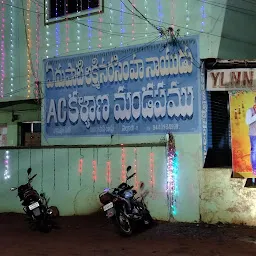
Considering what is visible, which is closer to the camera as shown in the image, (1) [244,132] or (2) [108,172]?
(1) [244,132]

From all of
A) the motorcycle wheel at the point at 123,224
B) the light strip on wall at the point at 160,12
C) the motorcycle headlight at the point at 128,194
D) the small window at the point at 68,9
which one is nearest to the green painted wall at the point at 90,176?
the motorcycle headlight at the point at 128,194

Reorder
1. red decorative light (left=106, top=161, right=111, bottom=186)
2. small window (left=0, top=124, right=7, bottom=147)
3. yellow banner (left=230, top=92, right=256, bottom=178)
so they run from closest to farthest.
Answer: yellow banner (left=230, top=92, right=256, bottom=178) < red decorative light (left=106, top=161, right=111, bottom=186) < small window (left=0, top=124, right=7, bottom=147)

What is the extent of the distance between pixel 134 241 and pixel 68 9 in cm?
672

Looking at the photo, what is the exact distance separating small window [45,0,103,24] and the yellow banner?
14.7ft

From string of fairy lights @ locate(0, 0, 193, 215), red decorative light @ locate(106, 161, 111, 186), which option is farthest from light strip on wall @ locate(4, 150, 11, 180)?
red decorative light @ locate(106, 161, 111, 186)

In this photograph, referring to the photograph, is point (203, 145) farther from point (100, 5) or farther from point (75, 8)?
point (75, 8)

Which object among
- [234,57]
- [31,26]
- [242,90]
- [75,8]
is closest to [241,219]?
[242,90]

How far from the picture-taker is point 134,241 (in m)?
8.55

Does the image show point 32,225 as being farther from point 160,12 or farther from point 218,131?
point 160,12

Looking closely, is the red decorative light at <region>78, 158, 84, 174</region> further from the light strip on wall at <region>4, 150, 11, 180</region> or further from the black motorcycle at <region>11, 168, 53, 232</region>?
the light strip on wall at <region>4, 150, 11, 180</region>

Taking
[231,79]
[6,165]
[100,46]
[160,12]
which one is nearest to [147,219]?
[231,79]

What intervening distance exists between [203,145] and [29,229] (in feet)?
14.5

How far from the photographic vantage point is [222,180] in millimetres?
9406

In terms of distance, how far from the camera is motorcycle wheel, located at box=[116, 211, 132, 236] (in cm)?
879
